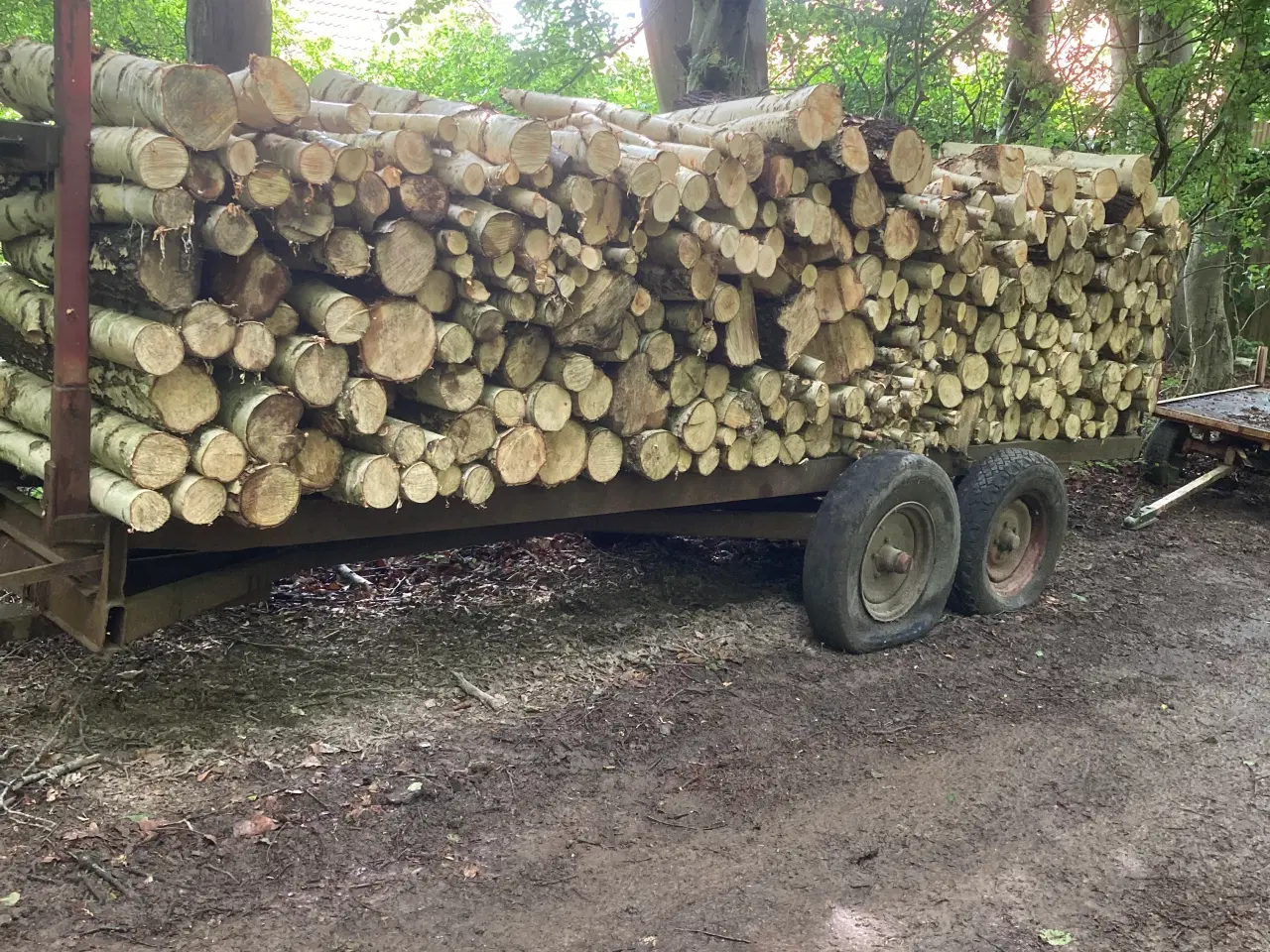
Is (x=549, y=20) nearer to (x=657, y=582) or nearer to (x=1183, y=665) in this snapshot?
(x=657, y=582)

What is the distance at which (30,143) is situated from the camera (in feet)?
9.57

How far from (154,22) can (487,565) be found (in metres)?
6.79

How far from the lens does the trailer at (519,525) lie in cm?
302

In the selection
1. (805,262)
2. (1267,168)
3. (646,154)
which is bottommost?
(805,262)

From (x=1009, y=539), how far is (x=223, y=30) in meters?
5.62

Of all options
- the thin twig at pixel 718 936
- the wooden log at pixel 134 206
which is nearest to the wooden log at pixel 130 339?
the wooden log at pixel 134 206

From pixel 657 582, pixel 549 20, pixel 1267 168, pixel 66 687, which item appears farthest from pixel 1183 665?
pixel 1267 168

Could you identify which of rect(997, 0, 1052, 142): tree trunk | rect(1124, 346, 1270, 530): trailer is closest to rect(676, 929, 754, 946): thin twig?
rect(1124, 346, 1270, 530): trailer

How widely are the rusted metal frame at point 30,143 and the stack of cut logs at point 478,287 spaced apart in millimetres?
127

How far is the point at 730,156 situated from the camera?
4062mm

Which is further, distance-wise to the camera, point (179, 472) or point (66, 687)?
point (66, 687)

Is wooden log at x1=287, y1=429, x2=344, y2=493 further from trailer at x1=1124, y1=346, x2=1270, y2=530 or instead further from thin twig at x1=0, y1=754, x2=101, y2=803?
trailer at x1=1124, y1=346, x2=1270, y2=530

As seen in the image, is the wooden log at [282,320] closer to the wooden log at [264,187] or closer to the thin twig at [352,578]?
the wooden log at [264,187]

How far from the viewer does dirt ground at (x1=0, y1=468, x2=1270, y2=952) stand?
2961mm
